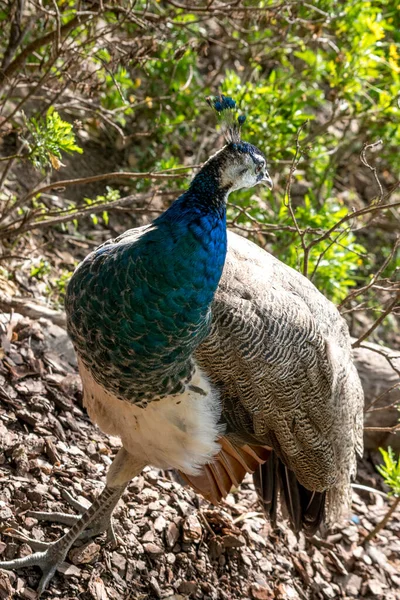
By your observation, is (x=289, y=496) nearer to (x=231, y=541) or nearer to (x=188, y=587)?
(x=231, y=541)

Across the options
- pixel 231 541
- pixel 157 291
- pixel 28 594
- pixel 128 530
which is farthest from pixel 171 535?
pixel 157 291

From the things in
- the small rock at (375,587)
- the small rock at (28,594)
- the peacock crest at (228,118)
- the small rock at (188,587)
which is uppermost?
the peacock crest at (228,118)

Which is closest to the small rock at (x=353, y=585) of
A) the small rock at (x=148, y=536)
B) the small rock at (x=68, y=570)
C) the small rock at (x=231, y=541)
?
the small rock at (x=231, y=541)

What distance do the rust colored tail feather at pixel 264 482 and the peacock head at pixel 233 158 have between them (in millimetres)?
1118

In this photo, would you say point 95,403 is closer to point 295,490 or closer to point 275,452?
point 275,452

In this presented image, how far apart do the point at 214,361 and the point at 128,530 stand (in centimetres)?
109

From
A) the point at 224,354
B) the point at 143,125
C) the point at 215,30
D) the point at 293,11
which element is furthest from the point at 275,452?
the point at 215,30

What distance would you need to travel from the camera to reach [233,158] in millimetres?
2787

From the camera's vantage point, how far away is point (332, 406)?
3.38 metres

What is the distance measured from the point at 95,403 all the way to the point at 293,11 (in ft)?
9.19

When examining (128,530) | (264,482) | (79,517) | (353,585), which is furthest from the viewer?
(353,585)

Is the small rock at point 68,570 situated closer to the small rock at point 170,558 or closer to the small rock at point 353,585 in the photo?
the small rock at point 170,558

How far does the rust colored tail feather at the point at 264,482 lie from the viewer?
10.9 feet

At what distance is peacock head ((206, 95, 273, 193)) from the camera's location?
2775 millimetres
